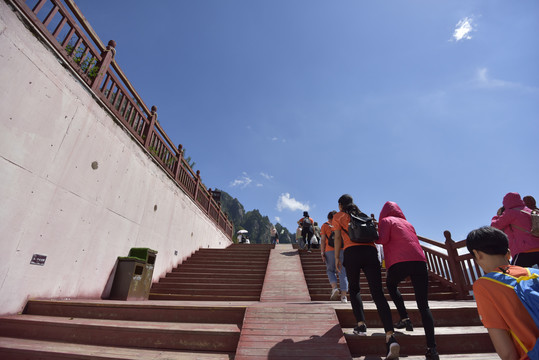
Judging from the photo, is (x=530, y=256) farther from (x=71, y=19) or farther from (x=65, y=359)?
(x=71, y=19)

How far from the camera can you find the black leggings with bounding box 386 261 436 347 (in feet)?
8.25

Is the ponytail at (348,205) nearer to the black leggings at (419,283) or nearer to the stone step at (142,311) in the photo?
the black leggings at (419,283)

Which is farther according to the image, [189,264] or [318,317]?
[189,264]

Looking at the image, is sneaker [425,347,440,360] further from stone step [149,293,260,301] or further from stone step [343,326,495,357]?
stone step [149,293,260,301]

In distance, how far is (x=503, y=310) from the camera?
4.08 feet

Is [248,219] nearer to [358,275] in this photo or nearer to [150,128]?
[150,128]

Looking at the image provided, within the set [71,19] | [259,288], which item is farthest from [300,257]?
[71,19]

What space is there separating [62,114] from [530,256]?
25.6 feet

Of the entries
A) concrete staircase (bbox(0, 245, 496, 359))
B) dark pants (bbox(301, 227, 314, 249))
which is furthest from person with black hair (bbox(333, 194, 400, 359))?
dark pants (bbox(301, 227, 314, 249))

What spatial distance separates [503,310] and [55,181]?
592 centimetres

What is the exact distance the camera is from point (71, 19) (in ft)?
16.0

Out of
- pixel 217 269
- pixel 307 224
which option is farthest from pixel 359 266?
pixel 307 224

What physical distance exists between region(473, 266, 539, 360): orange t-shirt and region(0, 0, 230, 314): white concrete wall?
18.1ft

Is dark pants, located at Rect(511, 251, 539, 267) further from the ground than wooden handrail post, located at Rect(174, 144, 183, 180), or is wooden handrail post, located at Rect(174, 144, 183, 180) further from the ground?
wooden handrail post, located at Rect(174, 144, 183, 180)
